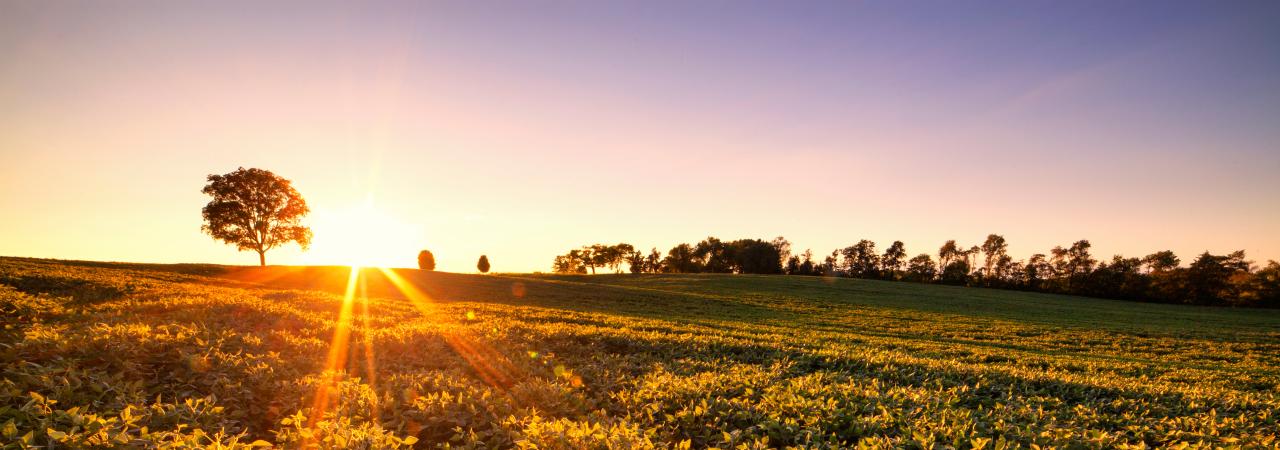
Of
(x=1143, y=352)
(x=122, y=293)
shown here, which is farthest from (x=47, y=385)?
(x=1143, y=352)

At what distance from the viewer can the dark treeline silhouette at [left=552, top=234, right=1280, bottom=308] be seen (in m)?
96.0

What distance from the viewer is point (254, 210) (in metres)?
51.8

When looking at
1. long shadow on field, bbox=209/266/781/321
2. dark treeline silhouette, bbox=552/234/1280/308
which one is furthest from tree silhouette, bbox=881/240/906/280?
long shadow on field, bbox=209/266/781/321

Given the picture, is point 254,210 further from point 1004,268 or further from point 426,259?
point 1004,268

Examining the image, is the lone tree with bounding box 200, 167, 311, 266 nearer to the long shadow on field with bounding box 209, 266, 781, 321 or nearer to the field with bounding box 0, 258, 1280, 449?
the long shadow on field with bounding box 209, 266, 781, 321

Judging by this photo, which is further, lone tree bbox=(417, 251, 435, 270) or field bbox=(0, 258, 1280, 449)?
lone tree bbox=(417, 251, 435, 270)

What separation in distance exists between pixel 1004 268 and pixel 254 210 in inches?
6370

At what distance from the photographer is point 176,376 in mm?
7145

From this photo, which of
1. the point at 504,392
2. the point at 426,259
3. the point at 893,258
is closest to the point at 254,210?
the point at 426,259

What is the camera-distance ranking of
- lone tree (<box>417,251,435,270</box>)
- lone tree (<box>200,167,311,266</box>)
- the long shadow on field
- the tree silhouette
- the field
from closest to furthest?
the field, the long shadow on field, lone tree (<box>200,167,311,266</box>), lone tree (<box>417,251,435,270</box>), the tree silhouette

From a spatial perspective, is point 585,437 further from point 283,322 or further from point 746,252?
point 746,252

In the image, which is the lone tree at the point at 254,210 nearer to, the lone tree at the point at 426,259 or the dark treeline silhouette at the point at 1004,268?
the lone tree at the point at 426,259

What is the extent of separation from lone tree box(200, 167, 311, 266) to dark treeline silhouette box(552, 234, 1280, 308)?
71235 millimetres

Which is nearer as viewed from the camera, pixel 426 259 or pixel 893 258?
pixel 426 259
